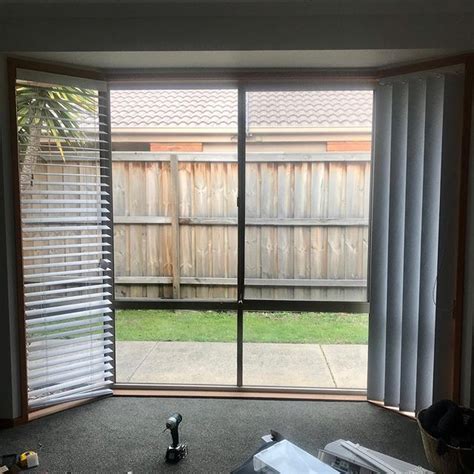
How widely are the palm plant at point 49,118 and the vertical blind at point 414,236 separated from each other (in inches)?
74.3

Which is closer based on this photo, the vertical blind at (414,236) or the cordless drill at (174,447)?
the cordless drill at (174,447)

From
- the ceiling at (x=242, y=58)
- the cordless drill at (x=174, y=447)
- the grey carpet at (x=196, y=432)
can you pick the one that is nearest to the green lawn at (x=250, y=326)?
the grey carpet at (x=196, y=432)

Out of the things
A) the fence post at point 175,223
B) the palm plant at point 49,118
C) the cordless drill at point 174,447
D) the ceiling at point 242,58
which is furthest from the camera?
the fence post at point 175,223

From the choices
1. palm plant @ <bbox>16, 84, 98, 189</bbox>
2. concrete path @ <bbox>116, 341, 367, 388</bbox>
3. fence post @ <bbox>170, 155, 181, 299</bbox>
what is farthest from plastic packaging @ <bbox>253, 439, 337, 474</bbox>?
palm plant @ <bbox>16, 84, 98, 189</bbox>

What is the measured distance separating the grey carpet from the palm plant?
4.87 ft

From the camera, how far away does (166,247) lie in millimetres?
2967

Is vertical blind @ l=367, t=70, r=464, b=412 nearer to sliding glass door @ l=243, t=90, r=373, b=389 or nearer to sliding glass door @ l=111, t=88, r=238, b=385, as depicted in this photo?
sliding glass door @ l=243, t=90, r=373, b=389

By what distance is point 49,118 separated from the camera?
2.64m

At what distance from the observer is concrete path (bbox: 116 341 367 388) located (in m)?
2.99

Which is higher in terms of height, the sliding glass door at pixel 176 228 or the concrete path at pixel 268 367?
the sliding glass door at pixel 176 228

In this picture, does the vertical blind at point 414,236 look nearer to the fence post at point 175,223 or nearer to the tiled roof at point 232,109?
the tiled roof at point 232,109

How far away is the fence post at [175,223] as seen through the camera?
2.88 meters

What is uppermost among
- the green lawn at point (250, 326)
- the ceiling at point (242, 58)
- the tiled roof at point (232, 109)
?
the ceiling at point (242, 58)

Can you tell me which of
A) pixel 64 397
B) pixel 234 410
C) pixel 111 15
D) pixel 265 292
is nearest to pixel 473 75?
pixel 265 292
